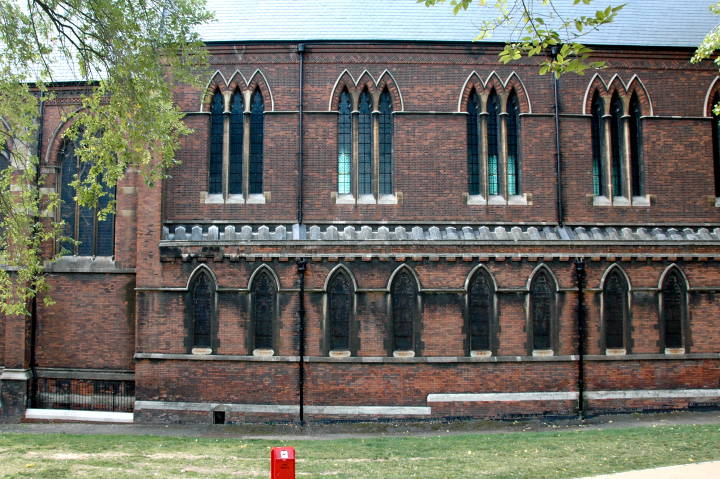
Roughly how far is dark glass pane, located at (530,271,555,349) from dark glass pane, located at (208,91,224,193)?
339 inches

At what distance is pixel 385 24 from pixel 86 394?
508 inches

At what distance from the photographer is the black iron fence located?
16.6 m

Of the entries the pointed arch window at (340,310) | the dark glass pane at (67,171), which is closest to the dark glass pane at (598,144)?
the pointed arch window at (340,310)

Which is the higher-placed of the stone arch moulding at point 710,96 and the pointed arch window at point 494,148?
the stone arch moulding at point 710,96

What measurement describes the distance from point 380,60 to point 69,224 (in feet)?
32.4

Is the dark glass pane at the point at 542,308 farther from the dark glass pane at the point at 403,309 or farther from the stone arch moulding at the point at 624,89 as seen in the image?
the stone arch moulding at the point at 624,89

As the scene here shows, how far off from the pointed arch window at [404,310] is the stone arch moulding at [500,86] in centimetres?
501

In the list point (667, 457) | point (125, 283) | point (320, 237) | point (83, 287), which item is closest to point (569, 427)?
point (667, 457)

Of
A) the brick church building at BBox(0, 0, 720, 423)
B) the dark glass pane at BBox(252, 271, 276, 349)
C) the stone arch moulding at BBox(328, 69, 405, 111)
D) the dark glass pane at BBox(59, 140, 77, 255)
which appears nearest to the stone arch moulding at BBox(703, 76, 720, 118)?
the brick church building at BBox(0, 0, 720, 423)

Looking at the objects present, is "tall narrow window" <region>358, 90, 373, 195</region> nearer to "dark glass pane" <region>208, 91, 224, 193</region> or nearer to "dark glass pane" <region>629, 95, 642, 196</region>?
"dark glass pane" <region>208, 91, 224, 193</region>

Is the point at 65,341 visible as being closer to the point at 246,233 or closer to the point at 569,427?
the point at 246,233

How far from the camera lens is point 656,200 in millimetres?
16703

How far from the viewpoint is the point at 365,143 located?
16.6 metres

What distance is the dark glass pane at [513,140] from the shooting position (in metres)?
16.7
